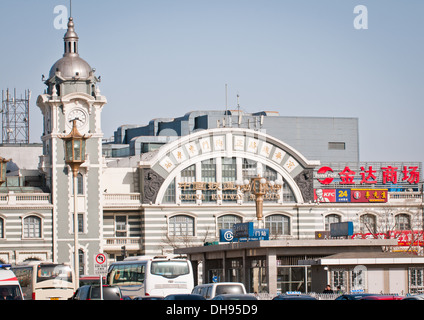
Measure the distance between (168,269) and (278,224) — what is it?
40.0 m

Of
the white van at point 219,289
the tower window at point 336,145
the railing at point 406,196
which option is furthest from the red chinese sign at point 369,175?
the white van at point 219,289

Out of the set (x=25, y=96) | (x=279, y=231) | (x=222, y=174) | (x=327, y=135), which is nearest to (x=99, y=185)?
(x=222, y=174)

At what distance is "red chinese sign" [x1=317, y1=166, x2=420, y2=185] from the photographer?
275ft

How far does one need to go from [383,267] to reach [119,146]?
67.9m

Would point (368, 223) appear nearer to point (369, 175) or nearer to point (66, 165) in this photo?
point (369, 175)

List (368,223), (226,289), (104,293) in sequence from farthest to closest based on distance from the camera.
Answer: (368,223) → (104,293) → (226,289)

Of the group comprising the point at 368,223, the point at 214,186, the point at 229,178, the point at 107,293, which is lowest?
the point at 107,293

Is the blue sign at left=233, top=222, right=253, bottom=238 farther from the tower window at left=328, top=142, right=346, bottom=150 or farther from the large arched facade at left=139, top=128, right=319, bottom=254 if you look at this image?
the tower window at left=328, top=142, right=346, bottom=150

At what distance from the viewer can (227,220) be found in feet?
261

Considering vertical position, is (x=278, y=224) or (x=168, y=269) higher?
(x=278, y=224)

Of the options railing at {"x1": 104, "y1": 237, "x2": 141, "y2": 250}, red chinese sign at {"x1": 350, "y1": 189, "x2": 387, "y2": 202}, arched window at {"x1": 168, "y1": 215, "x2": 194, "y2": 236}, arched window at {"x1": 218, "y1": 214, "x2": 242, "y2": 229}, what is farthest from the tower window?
railing at {"x1": 104, "y1": 237, "x2": 141, "y2": 250}

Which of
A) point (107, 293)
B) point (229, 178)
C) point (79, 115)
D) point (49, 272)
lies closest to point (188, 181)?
point (229, 178)
